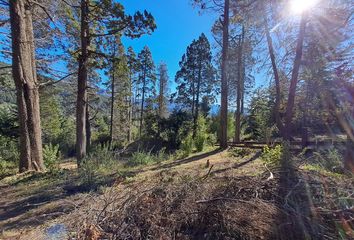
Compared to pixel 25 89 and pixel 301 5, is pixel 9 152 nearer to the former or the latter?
pixel 25 89

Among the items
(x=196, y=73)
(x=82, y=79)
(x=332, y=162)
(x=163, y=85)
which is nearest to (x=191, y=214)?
(x=332, y=162)

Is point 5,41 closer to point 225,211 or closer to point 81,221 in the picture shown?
point 81,221

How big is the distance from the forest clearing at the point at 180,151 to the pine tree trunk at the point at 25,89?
3 cm

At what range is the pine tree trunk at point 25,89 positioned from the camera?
636 cm

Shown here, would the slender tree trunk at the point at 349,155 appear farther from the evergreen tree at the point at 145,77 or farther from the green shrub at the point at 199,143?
the evergreen tree at the point at 145,77

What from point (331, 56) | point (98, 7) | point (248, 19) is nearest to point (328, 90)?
point (331, 56)

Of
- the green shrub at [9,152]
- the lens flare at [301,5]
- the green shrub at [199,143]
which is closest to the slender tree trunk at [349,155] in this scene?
the lens flare at [301,5]

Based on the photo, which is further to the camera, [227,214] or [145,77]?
[145,77]

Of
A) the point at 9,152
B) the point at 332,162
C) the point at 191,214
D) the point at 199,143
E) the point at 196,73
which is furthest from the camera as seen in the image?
the point at 196,73

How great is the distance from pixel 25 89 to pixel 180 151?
622cm

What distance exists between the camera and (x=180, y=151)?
10.2 meters

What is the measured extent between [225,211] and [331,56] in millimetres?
9461

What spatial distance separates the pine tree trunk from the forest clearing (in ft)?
0.10

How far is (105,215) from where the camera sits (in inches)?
99.4
